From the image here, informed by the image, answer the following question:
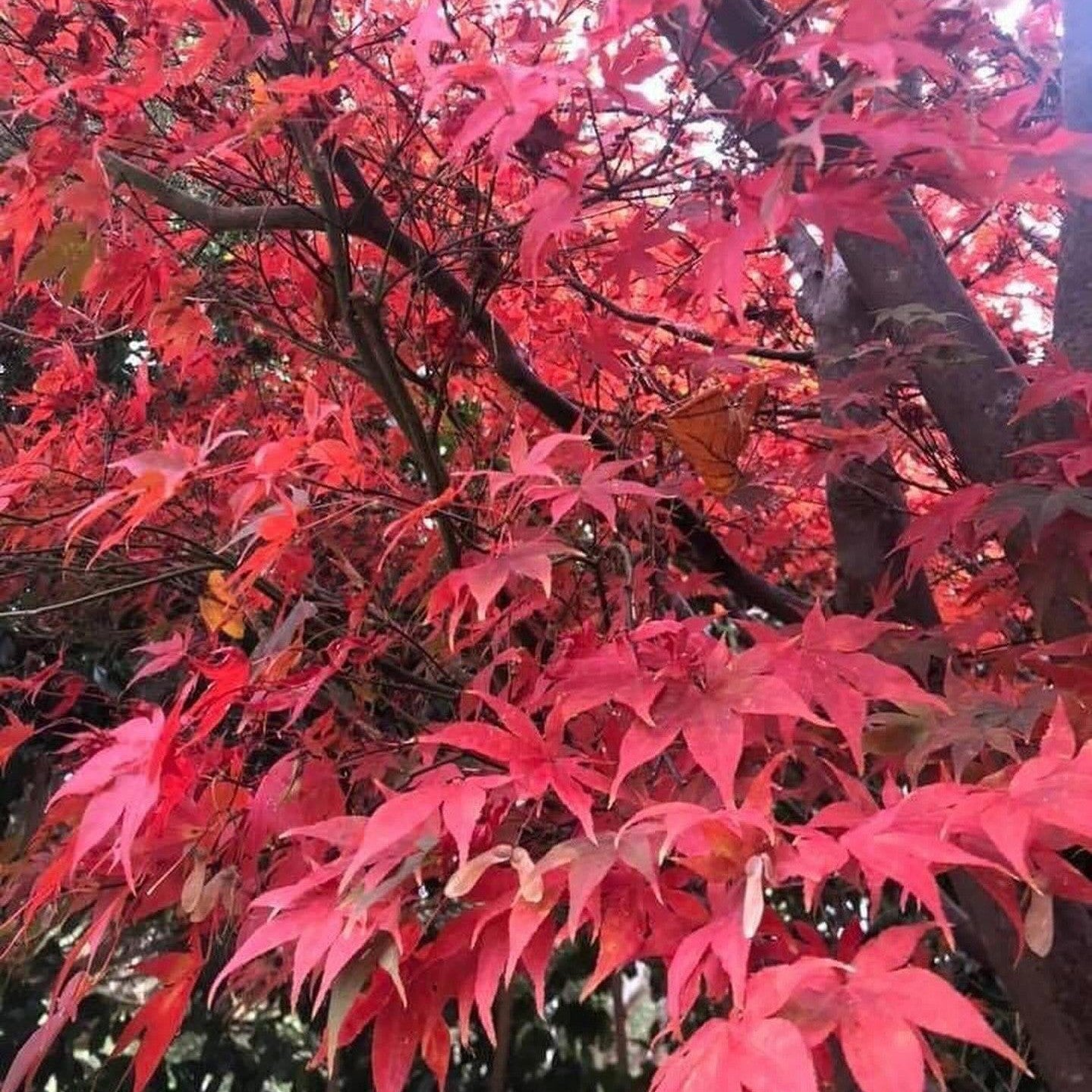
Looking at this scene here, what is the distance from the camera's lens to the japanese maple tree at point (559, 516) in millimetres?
817

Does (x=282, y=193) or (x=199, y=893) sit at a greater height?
(x=282, y=193)

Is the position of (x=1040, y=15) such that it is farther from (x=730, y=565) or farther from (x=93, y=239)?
(x=93, y=239)

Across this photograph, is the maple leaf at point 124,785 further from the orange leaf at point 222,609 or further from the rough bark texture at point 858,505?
the rough bark texture at point 858,505

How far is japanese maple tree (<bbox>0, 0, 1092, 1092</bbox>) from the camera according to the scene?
2.68ft

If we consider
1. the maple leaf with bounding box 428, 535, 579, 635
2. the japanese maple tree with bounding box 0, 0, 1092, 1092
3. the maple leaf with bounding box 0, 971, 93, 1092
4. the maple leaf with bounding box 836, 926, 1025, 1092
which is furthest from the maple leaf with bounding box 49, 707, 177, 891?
the maple leaf with bounding box 836, 926, 1025, 1092

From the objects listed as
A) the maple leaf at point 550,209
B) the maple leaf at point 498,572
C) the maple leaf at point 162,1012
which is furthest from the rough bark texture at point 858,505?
the maple leaf at point 162,1012

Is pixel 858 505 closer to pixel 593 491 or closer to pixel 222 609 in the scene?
pixel 593 491

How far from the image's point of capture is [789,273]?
2.38 metres

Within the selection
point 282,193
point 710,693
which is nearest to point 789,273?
point 282,193

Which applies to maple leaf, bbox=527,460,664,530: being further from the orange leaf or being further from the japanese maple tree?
the orange leaf

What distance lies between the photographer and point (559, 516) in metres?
1.06

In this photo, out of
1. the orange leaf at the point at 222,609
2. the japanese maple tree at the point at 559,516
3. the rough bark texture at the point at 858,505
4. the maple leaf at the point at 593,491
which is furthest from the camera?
the rough bark texture at the point at 858,505

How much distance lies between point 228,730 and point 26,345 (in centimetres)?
136

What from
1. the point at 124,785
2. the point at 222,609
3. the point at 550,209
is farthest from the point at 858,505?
the point at 124,785
